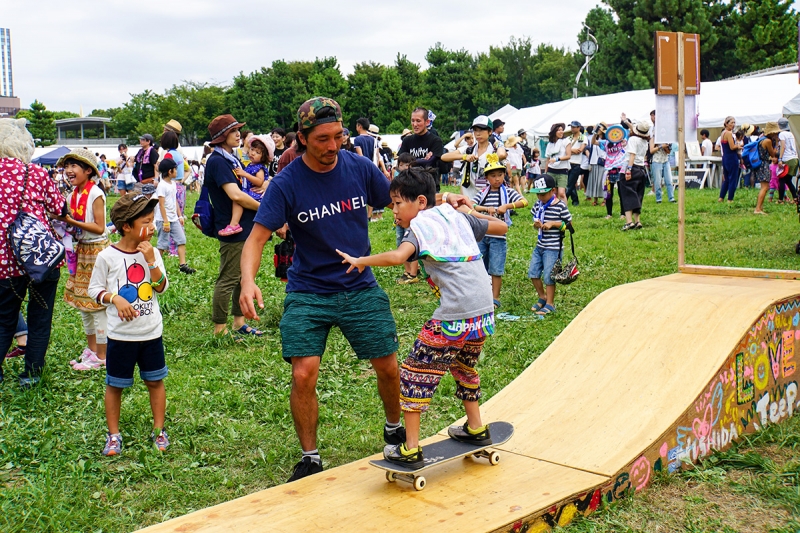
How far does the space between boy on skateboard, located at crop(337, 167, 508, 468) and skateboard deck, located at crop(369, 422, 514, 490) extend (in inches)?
2.0

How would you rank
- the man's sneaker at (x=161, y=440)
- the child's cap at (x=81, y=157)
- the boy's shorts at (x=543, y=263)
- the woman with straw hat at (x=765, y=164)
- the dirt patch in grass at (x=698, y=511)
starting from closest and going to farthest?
1. the dirt patch in grass at (x=698, y=511)
2. the man's sneaker at (x=161, y=440)
3. the child's cap at (x=81, y=157)
4. the boy's shorts at (x=543, y=263)
5. the woman with straw hat at (x=765, y=164)

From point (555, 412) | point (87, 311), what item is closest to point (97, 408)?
point (87, 311)

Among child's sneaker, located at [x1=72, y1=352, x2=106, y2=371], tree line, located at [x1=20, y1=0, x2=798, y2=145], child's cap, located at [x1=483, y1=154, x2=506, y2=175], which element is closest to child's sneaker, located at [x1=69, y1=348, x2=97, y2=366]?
child's sneaker, located at [x1=72, y1=352, x2=106, y2=371]

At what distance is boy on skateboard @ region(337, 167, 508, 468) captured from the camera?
3867 mm

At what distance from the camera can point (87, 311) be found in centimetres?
675

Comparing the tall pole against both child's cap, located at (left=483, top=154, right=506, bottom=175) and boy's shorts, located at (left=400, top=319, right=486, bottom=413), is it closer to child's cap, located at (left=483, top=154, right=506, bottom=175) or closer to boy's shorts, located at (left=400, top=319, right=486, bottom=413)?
child's cap, located at (left=483, top=154, right=506, bottom=175)

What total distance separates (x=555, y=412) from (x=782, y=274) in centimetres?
285

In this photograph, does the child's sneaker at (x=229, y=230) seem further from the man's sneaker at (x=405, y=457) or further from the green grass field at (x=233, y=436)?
the man's sneaker at (x=405, y=457)

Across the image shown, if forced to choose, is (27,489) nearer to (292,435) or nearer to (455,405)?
(292,435)

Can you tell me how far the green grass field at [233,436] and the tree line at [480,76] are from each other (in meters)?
47.1

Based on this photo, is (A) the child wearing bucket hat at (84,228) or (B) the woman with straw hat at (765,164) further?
(B) the woman with straw hat at (765,164)

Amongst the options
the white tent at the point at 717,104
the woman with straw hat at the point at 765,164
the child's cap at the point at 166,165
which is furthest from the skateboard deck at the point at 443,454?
the white tent at the point at 717,104

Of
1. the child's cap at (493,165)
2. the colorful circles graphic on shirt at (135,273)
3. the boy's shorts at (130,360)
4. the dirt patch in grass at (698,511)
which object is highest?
the child's cap at (493,165)

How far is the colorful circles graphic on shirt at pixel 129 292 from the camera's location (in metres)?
4.88
